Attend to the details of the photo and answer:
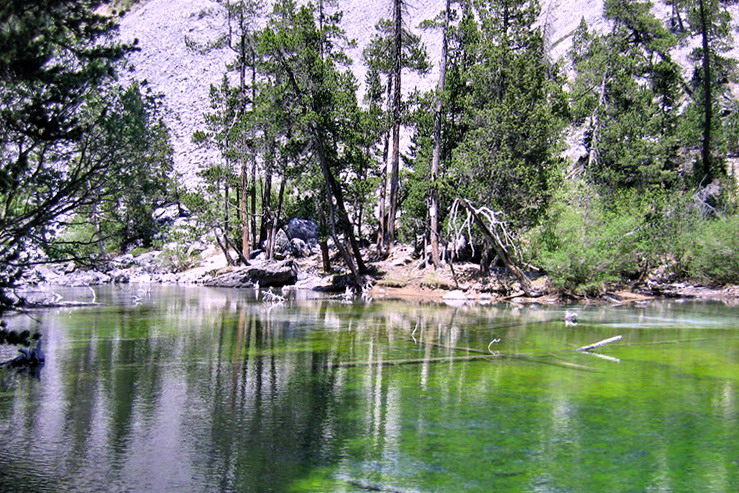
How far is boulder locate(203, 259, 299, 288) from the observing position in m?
33.9

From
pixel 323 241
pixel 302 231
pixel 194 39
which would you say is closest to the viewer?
pixel 323 241

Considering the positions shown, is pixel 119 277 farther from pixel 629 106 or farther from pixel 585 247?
pixel 629 106

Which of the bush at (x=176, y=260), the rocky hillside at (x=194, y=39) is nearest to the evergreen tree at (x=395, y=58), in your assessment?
the bush at (x=176, y=260)

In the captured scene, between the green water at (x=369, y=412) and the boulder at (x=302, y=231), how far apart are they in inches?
975

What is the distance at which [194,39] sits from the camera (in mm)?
73875

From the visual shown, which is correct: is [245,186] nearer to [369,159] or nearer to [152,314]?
[369,159]

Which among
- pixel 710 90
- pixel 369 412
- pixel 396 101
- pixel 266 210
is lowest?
pixel 369 412

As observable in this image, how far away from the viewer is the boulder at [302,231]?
137 ft

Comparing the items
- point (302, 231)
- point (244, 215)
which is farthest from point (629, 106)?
point (244, 215)

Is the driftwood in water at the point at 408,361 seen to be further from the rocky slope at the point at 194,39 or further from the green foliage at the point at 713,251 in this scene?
the rocky slope at the point at 194,39

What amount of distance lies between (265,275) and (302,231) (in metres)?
A: 8.47

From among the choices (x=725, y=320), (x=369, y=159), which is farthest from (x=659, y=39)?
(x=725, y=320)

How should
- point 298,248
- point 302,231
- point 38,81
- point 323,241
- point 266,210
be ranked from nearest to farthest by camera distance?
point 38,81, point 323,241, point 266,210, point 298,248, point 302,231

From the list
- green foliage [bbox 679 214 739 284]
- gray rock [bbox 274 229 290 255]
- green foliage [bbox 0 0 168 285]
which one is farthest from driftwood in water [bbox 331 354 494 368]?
gray rock [bbox 274 229 290 255]
